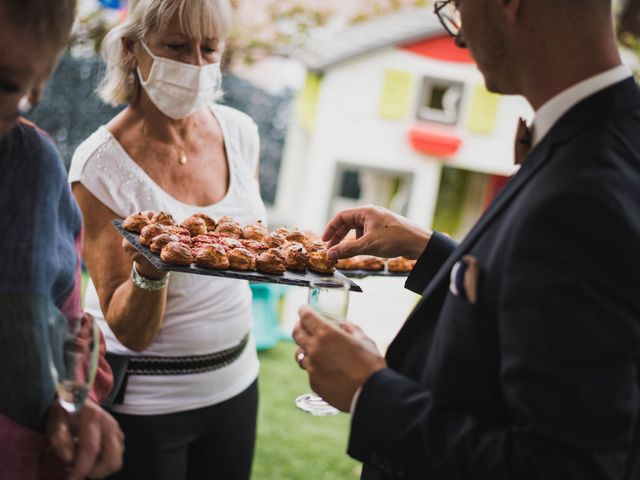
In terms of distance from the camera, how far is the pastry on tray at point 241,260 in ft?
6.88

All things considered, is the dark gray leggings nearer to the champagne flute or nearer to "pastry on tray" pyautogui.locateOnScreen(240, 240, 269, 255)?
"pastry on tray" pyautogui.locateOnScreen(240, 240, 269, 255)

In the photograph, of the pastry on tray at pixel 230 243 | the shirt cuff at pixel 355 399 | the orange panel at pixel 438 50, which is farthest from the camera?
the orange panel at pixel 438 50

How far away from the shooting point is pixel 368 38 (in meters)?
6.89

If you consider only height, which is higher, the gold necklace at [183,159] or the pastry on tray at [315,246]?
the gold necklace at [183,159]

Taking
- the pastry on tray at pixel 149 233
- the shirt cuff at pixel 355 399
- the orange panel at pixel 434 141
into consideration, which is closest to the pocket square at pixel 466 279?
the shirt cuff at pixel 355 399

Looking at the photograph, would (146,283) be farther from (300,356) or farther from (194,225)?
(300,356)

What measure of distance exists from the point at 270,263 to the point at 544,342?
1.21 meters

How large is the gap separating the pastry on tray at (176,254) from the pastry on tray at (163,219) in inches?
6.4

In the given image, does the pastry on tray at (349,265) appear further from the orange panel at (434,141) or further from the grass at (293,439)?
the orange panel at (434,141)

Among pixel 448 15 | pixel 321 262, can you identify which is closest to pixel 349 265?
pixel 321 262

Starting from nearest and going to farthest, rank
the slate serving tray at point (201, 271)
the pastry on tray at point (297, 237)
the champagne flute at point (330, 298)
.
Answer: the champagne flute at point (330, 298) < the slate serving tray at point (201, 271) < the pastry on tray at point (297, 237)

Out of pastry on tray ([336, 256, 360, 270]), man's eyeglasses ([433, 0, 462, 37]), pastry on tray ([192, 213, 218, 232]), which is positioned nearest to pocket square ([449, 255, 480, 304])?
man's eyeglasses ([433, 0, 462, 37])

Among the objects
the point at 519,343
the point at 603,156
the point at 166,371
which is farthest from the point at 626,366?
the point at 166,371

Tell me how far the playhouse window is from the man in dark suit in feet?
18.3
